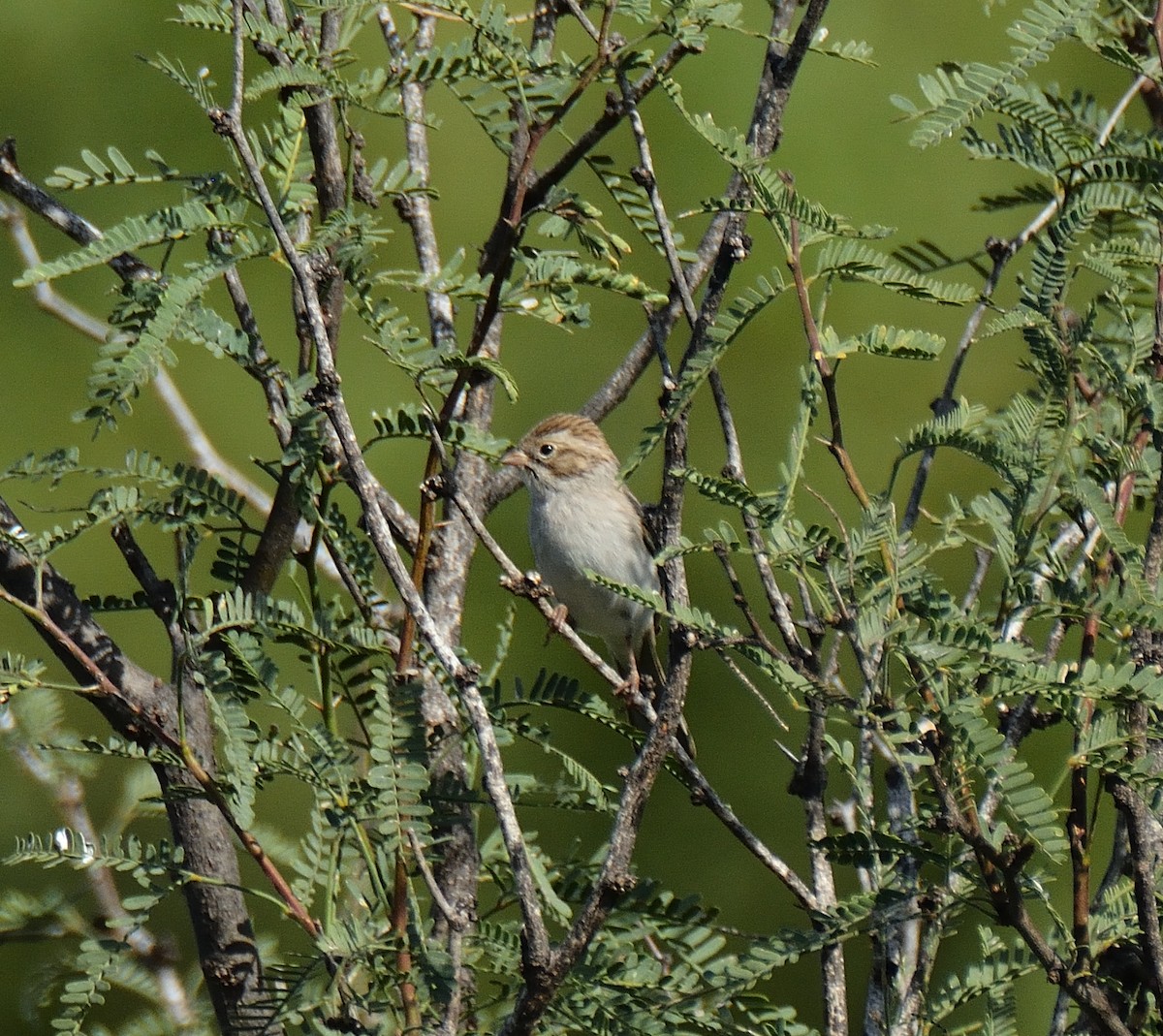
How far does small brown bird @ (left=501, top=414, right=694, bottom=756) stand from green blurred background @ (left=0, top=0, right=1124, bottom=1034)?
176 millimetres

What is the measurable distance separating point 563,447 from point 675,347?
1.89 ft

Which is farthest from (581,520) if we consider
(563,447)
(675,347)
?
(675,347)

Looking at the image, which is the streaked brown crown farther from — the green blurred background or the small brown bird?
the green blurred background

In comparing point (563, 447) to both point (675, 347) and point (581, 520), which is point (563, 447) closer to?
point (581, 520)

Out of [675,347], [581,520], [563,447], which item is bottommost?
[581,520]

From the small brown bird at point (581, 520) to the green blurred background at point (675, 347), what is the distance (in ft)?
0.58

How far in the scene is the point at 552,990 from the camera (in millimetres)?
1800

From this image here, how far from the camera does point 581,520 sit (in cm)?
490

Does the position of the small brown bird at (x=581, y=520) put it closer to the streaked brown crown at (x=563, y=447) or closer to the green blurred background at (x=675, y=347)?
the streaked brown crown at (x=563, y=447)

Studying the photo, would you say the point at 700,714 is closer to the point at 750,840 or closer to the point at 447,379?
the point at 750,840

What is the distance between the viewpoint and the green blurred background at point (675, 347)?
189 inches

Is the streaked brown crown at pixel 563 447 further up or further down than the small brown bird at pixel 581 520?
further up

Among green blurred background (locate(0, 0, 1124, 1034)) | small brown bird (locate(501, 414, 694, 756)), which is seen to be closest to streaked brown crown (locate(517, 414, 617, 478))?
small brown bird (locate(501, 414, 694, 756))

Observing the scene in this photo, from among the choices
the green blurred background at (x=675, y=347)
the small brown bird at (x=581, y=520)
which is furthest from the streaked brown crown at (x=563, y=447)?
the green blurred background at (x=675, y=347)
